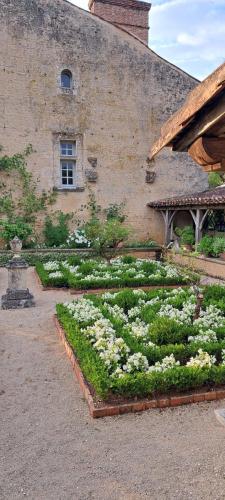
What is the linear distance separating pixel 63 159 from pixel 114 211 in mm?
2935

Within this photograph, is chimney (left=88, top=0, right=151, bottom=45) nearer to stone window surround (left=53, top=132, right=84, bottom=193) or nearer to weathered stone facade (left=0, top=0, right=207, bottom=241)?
weathered stone facade (left=0, top=0, right=207, bottom=241)

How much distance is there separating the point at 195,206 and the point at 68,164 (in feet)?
18.3

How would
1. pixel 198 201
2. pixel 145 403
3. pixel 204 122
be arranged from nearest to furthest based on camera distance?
pixel 204 122 < pixel 145 403 < pixel 198 201

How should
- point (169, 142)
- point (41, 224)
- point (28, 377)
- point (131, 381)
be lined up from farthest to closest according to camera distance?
point (41, 224), point (28, 377), point (131, 381), point (169, 142)

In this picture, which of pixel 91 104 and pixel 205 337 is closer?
pixel 205 337

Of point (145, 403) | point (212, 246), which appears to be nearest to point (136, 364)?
point (145, 403)

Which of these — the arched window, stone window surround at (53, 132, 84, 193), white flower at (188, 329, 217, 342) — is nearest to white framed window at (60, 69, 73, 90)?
the arched window

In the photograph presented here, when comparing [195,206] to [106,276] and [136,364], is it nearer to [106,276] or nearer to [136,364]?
[106,276]

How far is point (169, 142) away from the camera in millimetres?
2709

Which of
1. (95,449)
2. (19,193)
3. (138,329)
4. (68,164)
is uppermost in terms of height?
(68,164)

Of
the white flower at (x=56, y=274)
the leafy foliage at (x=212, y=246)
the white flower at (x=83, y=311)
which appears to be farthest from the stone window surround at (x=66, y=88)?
the white flower at (x=83, y=311)

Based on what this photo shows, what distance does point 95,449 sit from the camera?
3.20m

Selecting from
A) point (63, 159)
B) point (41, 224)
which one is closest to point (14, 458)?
point (41, 224)

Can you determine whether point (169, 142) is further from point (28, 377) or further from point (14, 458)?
point (28, 377)
